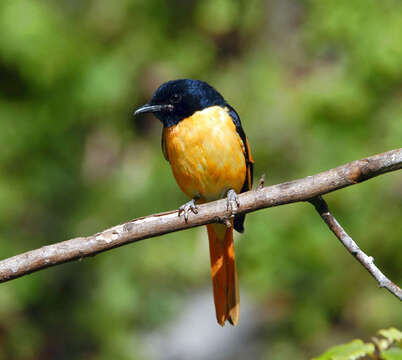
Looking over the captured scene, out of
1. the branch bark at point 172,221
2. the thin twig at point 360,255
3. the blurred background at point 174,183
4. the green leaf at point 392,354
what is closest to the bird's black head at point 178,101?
the branch bark at point 172,221

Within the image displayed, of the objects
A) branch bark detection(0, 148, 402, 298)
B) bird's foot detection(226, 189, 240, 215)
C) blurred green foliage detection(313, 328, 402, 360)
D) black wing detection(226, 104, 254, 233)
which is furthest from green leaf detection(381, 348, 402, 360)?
black wing detection(226, 104, 254, 233)

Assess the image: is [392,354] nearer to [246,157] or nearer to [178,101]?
[246,157]

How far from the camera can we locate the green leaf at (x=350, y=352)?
8.20 feet

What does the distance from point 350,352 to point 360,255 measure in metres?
0.82

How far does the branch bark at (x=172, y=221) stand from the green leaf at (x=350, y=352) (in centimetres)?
92

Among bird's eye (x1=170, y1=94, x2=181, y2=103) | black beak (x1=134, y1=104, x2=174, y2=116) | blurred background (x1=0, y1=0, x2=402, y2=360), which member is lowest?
blurred background (x1=0, y1=0, x2=402, y2=360)

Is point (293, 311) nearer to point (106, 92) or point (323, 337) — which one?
point (323, 337)

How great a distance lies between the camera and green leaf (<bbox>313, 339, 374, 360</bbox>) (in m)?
2.50

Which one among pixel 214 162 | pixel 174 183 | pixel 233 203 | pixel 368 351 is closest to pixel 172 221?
pixel 233 203

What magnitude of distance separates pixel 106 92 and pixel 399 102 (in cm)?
299

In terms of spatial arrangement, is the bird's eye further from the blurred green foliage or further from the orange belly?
the blurred green foliage

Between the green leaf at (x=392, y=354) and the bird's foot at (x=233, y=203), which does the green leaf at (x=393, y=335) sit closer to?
the green leaf at (x=392, y=354)

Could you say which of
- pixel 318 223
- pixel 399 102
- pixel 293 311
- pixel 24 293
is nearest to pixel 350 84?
pixel 399 102

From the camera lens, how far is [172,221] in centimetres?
354
